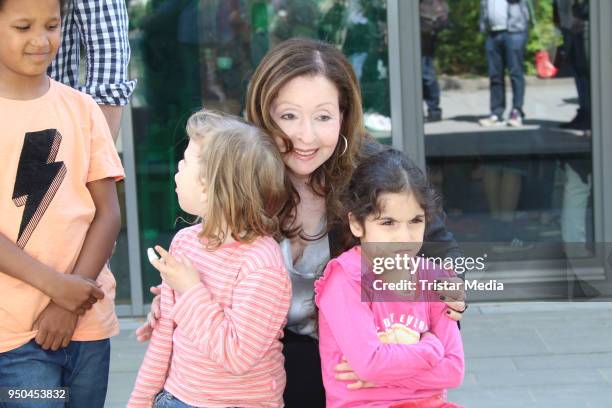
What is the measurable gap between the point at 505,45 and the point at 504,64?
156 mm

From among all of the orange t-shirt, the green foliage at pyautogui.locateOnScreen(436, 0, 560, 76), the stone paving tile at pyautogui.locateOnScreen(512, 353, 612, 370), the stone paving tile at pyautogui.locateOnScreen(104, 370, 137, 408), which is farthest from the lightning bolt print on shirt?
the green foliage at pyautogui.locateOnScreen(436, 0, 560, 76)

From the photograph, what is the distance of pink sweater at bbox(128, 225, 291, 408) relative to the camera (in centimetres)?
242

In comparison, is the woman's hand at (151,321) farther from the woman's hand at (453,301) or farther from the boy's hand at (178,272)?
the woman's hand at (453,301)

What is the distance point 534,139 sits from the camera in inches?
283

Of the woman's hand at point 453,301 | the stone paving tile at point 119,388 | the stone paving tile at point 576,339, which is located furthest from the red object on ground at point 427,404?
the stone paving tile at point 576,339

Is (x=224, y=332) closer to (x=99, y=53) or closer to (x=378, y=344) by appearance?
(x=378, y=344)

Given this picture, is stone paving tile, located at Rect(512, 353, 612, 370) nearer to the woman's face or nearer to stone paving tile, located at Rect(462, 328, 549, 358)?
stone paving tile, located at Rect(462, 328, 549, 358)

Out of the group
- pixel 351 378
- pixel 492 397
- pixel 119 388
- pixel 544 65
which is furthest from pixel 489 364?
pixel 544 65

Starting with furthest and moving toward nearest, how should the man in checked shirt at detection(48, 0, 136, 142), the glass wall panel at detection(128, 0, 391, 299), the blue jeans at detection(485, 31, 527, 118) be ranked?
the blue jeans at detection(485, 31, 527, 118)
the glass wall panel at detection(128, 0, 391, 299)
the man in checked shirt at detection(48, 0, 136, 142)

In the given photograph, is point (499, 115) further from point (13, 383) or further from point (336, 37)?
point (13, 383)

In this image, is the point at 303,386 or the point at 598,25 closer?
the point at 303,386

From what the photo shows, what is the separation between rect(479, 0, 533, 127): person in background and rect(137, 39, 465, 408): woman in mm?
4166

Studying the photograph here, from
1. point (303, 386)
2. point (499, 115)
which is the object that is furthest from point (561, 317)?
point (303, 386)

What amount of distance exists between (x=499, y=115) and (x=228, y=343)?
5.17 m
